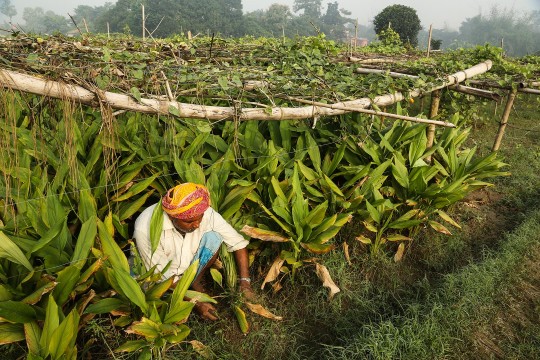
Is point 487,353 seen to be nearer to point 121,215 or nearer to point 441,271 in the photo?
point 441,271

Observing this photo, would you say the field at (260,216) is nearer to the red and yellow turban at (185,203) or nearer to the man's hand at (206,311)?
the man's hand at (206,311)

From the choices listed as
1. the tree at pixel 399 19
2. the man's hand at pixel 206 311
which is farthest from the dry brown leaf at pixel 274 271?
the tree at pixel 399 19

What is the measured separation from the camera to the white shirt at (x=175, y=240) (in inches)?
102

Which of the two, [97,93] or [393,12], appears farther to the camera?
[393,12]

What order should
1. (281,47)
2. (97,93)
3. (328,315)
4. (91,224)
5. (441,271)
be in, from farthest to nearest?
(281,47) < (441,271) < (328,315) < (91,224) < (97,93)

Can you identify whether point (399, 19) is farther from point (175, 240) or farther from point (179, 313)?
point (179, 313)

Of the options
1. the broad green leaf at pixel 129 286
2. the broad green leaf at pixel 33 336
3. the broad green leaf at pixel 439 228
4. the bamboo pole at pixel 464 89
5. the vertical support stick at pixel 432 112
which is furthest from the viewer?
the vertical support stick at pixel 432 112

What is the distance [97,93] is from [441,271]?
3156 millimetres

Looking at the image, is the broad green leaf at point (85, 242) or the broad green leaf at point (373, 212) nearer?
the broad green leaf at point (85, 242)

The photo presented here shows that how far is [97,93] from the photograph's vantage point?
2070 millimetres

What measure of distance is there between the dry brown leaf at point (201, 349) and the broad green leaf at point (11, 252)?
42.1 inches

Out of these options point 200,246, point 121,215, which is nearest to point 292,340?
point 200,246

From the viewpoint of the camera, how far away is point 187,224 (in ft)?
8.39

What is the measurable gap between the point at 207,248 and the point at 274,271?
596mm
